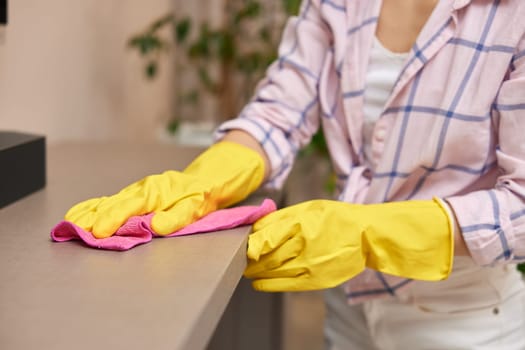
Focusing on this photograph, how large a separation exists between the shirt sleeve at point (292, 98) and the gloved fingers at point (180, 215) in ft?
0.77

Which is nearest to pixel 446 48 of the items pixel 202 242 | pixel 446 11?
pixel 446 11

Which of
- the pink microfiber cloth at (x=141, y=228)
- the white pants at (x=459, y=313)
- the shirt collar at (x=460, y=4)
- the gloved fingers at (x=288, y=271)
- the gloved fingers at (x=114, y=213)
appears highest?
the shirt collar at (x=460, y=4)

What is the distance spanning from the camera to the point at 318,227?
86 cm

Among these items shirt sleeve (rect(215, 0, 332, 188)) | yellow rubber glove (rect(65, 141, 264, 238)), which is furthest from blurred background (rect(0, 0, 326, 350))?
yellow rubber glove (rect(65, 141, 264, 238))

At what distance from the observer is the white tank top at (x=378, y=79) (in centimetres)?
106

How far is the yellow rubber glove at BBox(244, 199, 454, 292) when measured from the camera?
854 millimetres

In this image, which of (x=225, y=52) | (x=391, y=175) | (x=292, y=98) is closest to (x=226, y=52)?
(x=225, y=52)

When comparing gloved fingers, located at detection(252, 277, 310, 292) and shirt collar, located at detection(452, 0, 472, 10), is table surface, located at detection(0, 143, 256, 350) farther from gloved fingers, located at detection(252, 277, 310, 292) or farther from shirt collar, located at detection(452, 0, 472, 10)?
shirt collar, located at detection(452, 0, 472, 10)

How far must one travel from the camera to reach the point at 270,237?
0.85 m

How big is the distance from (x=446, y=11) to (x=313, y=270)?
0.41 m

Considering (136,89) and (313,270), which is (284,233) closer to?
(313,270)


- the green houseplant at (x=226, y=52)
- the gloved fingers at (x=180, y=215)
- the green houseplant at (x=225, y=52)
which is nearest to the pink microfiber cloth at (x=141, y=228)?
the gloved fingers at (x=180, y=215)

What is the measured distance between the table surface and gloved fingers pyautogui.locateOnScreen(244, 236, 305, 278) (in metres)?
0.04

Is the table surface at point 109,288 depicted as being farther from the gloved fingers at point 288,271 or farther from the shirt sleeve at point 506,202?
the shirt sleeve at point 506,202
